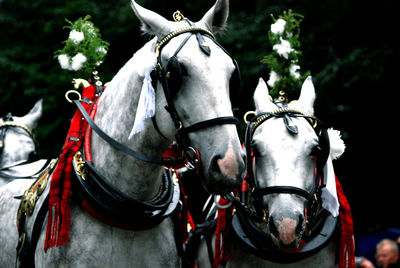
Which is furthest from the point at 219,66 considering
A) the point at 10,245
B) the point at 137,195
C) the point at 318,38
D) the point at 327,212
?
the point at 318,38

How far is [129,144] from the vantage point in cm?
369

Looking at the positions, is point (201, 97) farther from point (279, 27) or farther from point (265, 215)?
point (279, 27)

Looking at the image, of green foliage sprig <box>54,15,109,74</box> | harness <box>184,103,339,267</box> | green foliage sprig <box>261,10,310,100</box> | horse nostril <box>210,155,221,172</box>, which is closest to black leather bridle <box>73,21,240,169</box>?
horse nostril <box>210,155,221,172</box>

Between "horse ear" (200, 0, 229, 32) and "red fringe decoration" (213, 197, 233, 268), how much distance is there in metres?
1.41

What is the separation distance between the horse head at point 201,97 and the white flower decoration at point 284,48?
193cm

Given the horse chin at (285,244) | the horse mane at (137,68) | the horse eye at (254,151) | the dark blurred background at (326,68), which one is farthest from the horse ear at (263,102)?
the dark blurred background at (326,68)

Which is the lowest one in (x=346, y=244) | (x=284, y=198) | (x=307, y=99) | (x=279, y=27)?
(x=346, y=244)

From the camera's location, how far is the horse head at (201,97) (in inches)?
125

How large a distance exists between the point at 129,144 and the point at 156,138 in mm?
194

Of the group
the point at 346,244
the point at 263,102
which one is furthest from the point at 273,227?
the point at 263,102

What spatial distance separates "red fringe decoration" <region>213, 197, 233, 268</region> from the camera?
14.6ft

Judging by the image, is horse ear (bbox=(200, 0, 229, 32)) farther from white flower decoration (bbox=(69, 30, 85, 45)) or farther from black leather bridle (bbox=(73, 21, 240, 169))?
white flower decoration (bbox=(69, 30, 85, 45))

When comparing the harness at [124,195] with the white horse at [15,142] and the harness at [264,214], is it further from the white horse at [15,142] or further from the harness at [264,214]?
the white horse at [15,142]

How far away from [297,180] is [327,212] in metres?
0.67
